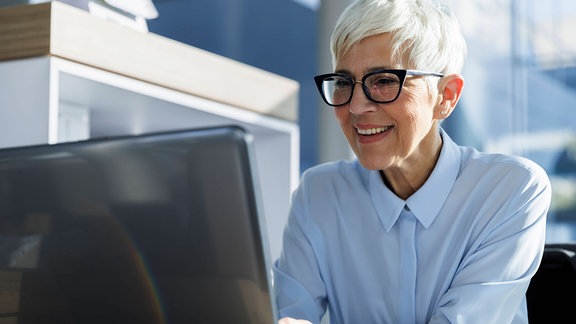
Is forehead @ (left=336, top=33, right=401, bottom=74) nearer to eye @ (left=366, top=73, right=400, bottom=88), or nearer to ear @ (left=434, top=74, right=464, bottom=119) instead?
eye @ (left=366, top=73, right=400, bottom=88)

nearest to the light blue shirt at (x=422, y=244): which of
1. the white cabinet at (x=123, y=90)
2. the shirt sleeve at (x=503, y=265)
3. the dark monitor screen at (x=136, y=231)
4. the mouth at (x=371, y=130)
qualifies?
the shirt sleeve at (x=503, y=265)

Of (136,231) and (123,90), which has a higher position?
(123,90)

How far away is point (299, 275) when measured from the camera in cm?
151

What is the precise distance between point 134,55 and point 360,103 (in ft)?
2.08

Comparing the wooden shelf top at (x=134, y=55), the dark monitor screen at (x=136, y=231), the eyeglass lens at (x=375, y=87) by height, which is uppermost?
the wooden shelf top at (x=134, y=55)

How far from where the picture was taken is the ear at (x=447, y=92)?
1497mm

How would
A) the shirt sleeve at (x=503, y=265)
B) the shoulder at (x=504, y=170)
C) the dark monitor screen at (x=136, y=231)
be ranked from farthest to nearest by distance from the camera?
the shoulder at (x=504, y=170) < the shirt sleeve at (x=503, y=265) < the dark monitor screen at (x=136, y=231)

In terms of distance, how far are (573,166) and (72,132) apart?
69.6 inches

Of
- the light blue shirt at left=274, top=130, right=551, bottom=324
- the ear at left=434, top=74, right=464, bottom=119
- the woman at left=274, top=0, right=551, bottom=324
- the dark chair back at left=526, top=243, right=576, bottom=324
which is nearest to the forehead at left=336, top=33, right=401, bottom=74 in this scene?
the woman at left=274, top=0, right=551, bottom=324

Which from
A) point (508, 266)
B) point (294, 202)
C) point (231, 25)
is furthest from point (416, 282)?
point (231, 25)

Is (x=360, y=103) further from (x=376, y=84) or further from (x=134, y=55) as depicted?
(x=134, y=55)

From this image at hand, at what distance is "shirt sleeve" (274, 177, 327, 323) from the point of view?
1.46 m

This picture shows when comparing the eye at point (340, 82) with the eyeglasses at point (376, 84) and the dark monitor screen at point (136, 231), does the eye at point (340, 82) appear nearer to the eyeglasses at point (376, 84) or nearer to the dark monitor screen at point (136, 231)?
the eyeglasses at point (376, 84)

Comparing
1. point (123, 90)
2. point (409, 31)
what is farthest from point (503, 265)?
point (123, 90)
